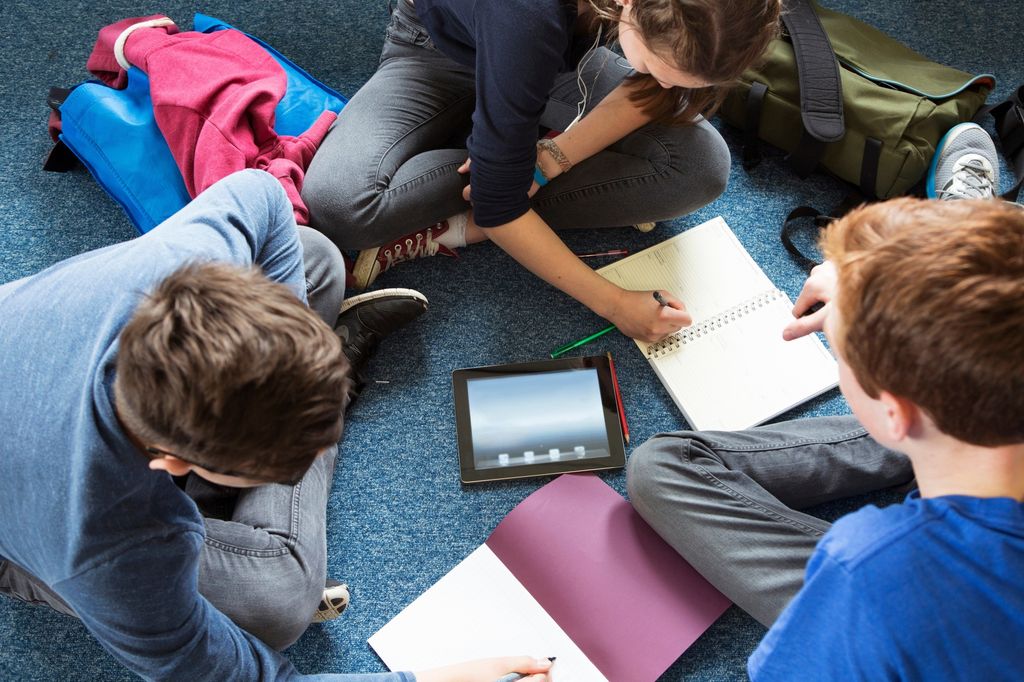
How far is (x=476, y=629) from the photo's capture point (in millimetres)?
1121

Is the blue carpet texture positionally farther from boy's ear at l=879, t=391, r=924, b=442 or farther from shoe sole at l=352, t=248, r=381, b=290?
boy's ear at l=879, t=391, r=924, b=442

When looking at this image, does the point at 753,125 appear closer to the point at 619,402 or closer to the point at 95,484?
the point at 619,402

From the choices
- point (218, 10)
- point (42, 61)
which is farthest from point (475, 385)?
point (42, 61)

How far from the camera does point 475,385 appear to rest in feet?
4.21

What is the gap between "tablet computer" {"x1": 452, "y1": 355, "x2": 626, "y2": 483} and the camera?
1234 millimetres

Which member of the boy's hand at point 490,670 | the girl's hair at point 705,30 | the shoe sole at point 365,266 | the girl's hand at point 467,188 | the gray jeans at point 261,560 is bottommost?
the boy's hand at point 490,670

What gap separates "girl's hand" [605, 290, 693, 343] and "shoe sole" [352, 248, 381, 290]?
377mm

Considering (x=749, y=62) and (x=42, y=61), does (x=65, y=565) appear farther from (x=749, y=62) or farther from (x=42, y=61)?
(x=42, y=61)

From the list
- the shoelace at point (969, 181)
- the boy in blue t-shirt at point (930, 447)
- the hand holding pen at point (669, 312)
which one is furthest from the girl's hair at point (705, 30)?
the shoelace at point (969, 181)

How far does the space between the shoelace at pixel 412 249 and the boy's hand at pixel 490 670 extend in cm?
63

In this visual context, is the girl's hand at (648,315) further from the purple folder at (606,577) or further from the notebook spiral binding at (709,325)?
the purple folder at (606,577)

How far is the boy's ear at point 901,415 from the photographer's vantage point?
0.70 meters

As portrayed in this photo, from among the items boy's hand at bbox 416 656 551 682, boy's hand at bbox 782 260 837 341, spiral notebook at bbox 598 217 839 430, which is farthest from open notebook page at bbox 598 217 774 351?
boy's hand at bbox 416 656 551 682

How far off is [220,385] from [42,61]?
3.80ft
